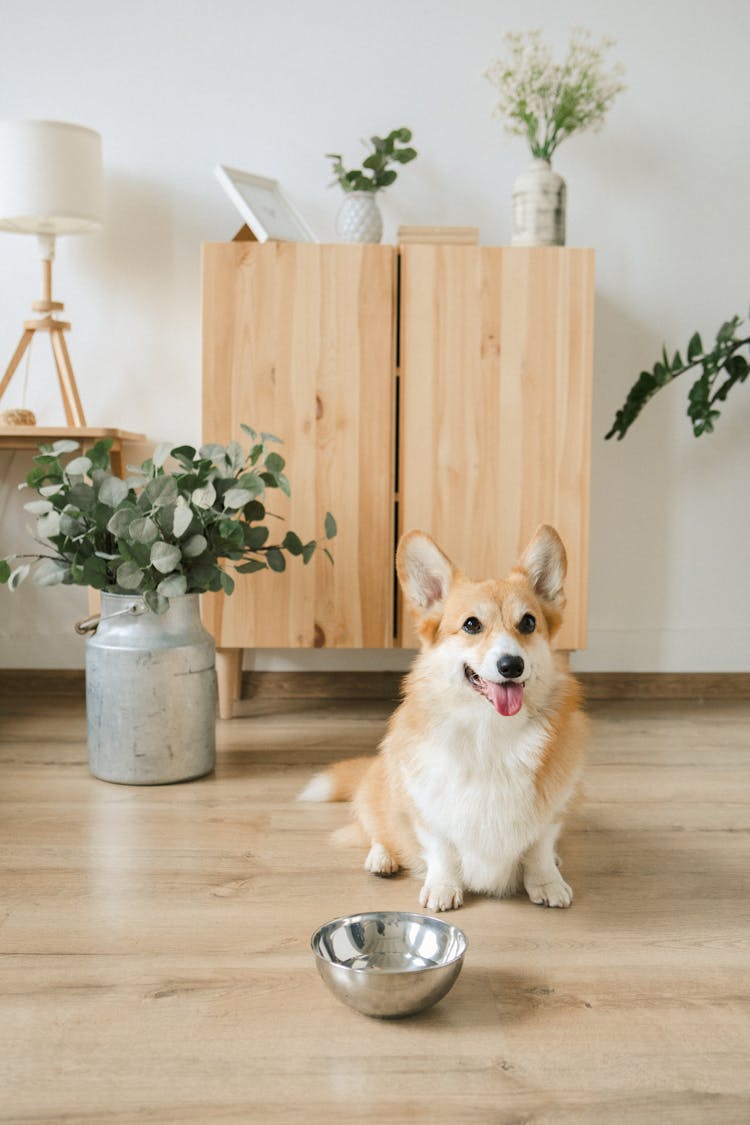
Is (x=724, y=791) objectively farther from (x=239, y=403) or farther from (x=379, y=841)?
(x=239, y=403)

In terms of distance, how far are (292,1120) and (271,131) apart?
2.76 metres

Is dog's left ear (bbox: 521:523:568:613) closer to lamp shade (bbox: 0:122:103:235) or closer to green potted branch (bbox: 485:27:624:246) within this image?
green potted branch (bbox: 485:27:624:246)

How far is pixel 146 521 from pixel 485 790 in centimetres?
97

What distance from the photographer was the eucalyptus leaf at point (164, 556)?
6.95 ft

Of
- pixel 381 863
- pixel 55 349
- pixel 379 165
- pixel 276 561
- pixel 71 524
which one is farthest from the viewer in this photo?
pixel 55 349

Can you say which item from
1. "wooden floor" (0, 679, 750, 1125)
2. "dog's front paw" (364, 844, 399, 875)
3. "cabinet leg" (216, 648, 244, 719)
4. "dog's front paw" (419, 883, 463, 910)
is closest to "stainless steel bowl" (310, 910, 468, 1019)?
"wooden floor" (0, 679, 750, 1125)

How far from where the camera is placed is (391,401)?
105 inches

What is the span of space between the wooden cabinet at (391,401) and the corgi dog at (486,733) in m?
0.99

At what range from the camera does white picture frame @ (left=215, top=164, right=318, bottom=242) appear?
2646 millimetres

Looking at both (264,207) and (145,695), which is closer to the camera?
(145,695)

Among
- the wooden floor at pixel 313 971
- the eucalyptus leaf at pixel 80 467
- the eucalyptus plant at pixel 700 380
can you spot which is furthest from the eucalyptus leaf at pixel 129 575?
the eucalyptus plant at pixel 700 380

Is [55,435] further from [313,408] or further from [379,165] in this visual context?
[379,165]

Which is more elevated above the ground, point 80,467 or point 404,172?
point 404,172

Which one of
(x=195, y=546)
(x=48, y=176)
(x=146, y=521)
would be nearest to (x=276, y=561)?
(x=195, y=546)
